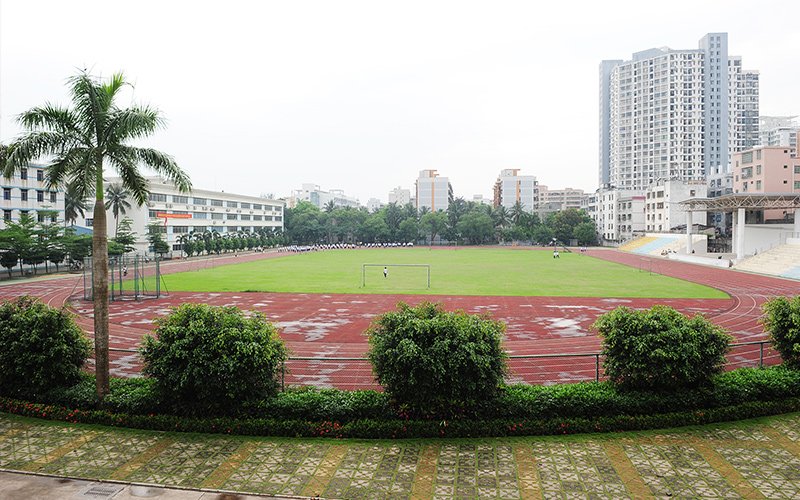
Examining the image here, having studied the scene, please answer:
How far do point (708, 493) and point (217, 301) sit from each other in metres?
25.8

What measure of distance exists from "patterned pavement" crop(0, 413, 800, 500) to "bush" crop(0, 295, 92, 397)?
1.26m

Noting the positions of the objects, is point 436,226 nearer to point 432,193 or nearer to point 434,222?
point 434,222

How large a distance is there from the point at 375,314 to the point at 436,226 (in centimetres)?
8928

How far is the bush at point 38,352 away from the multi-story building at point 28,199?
4273 cm

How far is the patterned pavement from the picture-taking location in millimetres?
7375

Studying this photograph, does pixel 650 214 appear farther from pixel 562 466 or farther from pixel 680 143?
pixel 562 466

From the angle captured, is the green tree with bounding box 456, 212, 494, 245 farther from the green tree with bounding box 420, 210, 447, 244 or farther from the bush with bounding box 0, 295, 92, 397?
the bush with bounding box 0, 295, 92, 397

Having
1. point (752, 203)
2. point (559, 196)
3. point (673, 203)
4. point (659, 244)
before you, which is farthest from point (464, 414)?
point (559, 196)

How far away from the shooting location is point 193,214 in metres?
76.6

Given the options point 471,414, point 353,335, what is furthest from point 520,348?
point 471,414

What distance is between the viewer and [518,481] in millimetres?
7605

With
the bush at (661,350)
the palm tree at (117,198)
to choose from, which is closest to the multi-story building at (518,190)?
the palm tree at (117,198)

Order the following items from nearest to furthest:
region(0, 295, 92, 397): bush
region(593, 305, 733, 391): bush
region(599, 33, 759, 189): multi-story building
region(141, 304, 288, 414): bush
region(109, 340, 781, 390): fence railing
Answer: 1. region(141, 304, 288, 414): bush
2. region(593, 305, 733, 391): bush
3. region(0, 295, 92, 397): bush
4. region(109, 340, 781, 390): fence railing
5. region(599, 33, 759, 189): multi-story building

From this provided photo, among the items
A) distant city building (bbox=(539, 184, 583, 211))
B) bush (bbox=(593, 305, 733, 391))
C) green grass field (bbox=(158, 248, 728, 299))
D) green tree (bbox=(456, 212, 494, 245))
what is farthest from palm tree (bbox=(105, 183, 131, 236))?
distant city building (bbox=(539, 184, 583, 211))
